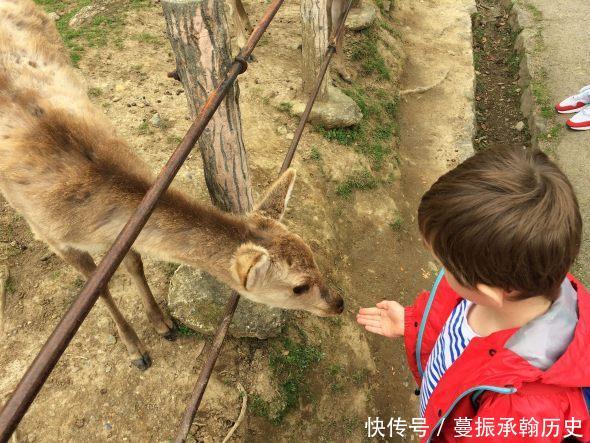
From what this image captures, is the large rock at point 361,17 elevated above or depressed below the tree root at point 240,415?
above

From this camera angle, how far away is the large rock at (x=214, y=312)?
3.14m

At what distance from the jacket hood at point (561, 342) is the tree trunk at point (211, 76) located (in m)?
1.86

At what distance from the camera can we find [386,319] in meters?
2.36

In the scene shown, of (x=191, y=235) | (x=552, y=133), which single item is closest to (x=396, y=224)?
(x=552, y=133)

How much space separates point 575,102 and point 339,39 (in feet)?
10.8

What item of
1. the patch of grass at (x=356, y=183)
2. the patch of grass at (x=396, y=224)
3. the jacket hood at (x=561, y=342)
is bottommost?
the patch of grass at (x=396, y=224)

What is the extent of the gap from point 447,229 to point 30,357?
3.02 meters

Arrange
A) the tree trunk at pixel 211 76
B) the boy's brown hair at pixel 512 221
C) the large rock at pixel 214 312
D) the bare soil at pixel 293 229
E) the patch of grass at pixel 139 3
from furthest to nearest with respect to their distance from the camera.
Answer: the patch of grass at pixel 139 3 → the large rock at pixel 214 312 → the bare soil at pixel 293 229 → the tree trunk at pixel 211 76 → the boy's brown hair at pixel 512 221

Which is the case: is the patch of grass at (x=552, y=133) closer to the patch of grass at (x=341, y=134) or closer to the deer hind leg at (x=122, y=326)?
the patch of grass at (x=341, y=134)

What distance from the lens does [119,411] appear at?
2852 millimetres

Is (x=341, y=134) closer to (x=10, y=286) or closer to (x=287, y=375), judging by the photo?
(x=287, y=375)

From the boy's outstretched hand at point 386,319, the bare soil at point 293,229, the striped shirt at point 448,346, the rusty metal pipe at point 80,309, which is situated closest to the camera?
the rusty metal pipe at point 80,309

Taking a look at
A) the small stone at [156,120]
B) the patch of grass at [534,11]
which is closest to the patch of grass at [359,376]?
the small stone at [156,120]

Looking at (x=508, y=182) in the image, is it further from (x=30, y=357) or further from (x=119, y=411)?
(x=30, y=357)
